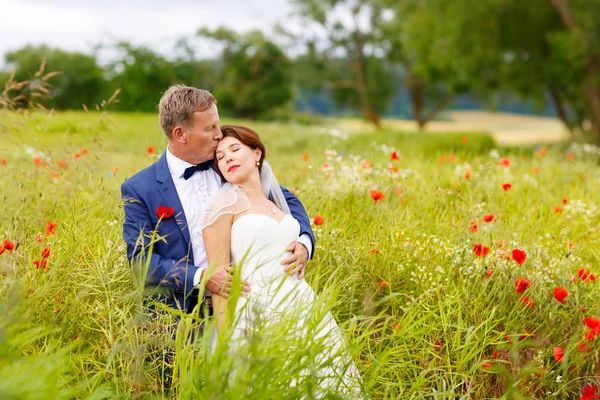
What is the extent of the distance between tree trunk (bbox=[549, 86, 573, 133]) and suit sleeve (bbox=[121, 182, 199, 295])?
73.6 ft

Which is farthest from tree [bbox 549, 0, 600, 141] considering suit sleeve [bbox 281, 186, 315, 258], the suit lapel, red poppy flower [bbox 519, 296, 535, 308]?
the suit lapel

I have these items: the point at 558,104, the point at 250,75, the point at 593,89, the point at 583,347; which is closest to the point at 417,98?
Result: the point at 250,75

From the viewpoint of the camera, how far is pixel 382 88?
40.1 meters

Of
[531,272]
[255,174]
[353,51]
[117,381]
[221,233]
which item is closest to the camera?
[117,381]

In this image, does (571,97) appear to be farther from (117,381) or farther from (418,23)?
(117,381)

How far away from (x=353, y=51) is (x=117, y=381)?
36.9 meters

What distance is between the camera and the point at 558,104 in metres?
25.5

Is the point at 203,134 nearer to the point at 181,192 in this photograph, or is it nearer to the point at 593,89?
the point at 181,192

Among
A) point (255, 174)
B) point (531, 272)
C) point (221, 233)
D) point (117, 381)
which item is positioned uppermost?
point (255, 174)

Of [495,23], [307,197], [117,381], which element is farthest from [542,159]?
[495,23]

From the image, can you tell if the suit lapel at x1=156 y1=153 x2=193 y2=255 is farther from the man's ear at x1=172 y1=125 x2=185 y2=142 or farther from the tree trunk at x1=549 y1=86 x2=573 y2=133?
the tree trunk at x1=549 y1=86 x2=573 y2=133

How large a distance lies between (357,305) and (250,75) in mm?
31041

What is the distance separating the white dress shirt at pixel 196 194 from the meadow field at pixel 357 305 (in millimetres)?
414

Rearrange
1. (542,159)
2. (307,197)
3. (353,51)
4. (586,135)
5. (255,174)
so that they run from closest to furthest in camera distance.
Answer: (255,174)
(307,197)
(542,159)
(586,135)
(353,51)
